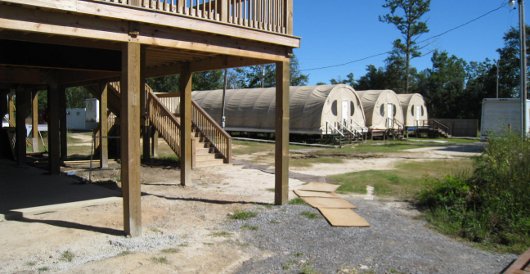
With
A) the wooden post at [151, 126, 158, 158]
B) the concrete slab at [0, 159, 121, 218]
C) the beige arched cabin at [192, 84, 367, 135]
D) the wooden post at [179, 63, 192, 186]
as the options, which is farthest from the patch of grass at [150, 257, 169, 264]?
the beige arched cabin at [192, 84, 367, 135]

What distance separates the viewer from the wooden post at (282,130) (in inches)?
321

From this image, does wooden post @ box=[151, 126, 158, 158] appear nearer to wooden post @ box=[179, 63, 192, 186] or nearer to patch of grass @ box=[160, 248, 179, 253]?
wooden post @ box=[179, 63, 192, 186]

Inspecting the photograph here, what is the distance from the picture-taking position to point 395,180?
38.3 ft

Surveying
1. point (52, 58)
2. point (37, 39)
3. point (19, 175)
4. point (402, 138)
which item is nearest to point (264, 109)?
point (402, 138)

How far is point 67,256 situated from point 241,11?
4.56 metres

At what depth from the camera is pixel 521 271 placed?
15.8ft

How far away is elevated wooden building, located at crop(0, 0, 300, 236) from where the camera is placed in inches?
217

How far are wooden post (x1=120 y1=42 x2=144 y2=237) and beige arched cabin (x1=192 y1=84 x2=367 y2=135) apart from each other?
69.1ft

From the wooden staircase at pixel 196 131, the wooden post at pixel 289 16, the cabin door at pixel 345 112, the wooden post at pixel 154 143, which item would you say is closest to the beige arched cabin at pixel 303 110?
the cabin door at pixel 345 112

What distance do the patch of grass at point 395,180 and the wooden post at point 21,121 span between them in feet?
30.0

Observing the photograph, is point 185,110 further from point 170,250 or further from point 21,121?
point 21,121

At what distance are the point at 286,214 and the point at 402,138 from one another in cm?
2792

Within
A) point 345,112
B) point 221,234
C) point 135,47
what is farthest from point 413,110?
point 135,47

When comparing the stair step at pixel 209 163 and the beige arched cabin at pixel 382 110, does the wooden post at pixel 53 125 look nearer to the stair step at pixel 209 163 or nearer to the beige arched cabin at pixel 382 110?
the stair step at pixel 209 163
